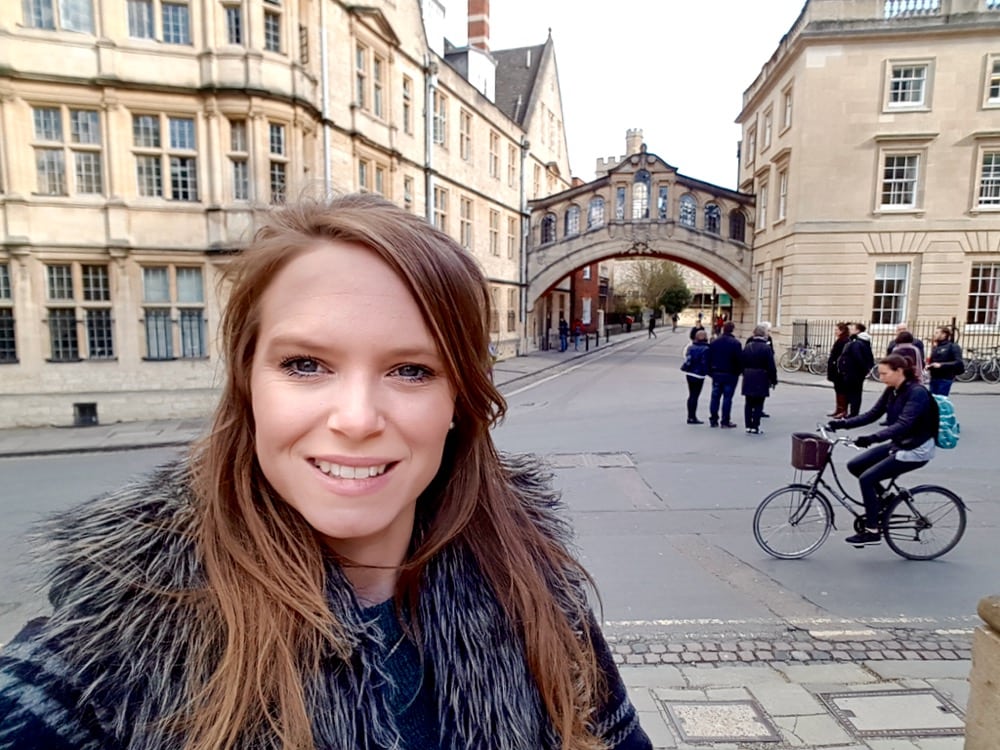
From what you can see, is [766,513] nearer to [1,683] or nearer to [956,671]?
[956,671]

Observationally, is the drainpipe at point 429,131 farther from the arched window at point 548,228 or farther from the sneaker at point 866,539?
the sneaker at point 866,539

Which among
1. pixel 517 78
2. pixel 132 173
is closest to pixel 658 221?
pixel 517 78

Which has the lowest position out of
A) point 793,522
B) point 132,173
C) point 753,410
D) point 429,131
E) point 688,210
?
point 793,522

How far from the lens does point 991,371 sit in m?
16.8

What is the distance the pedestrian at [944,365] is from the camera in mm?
10914

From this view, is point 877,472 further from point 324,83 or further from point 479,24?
point 479,24

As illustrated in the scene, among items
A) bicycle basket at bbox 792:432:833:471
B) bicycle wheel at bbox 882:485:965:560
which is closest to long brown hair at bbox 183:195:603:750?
bicycle basket at bbox 792:432:833:471

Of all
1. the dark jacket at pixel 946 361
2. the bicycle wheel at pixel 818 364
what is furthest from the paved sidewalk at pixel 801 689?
the bicycle wheel at pixel 818 364

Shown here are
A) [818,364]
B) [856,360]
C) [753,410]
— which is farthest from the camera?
[818,364]

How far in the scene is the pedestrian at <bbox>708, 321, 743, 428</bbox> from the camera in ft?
33.7

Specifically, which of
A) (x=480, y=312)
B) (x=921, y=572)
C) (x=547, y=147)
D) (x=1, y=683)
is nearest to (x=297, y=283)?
(x=480, y=312)

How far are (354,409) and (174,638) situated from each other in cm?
50

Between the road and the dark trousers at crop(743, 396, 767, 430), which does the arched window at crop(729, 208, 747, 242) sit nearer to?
the road

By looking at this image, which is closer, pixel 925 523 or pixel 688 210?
pixel 925 523
